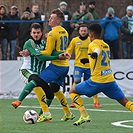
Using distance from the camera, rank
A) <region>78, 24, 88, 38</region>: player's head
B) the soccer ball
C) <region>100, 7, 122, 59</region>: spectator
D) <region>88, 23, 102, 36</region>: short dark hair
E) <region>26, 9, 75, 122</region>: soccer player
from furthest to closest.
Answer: <region>100, 7, 122, 59</region>: spectator → <region>78, 24, 88, 38</region>: player's head → <region>26, 9, 75, 122</region>: soccer player → the soccer ball → <region>88, 23, 102, 36</region>: short dark hair

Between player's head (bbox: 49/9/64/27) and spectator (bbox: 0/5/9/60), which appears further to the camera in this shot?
spectator (bbox: 0/5/9/60)

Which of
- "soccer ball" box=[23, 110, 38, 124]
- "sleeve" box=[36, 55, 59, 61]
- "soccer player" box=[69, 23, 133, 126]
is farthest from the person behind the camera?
"sleeve" box=[36, 55, 59, 61]

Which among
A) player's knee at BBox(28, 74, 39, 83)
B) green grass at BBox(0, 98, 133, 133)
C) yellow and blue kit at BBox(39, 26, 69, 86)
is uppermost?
yellow and blue kit at BBox(39, 26, 69, 86)

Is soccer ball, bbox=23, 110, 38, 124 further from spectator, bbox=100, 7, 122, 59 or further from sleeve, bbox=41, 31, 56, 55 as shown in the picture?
spectator, bbox=100, 7, 122, 59

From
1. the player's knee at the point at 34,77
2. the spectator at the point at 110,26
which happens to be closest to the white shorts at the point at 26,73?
the player's knee at the point at 34,77

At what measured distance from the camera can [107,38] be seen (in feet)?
67.8

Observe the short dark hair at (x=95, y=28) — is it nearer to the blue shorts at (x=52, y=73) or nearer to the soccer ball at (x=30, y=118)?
the blue shorts at (x=52, y=73)

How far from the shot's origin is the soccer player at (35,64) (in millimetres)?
12281

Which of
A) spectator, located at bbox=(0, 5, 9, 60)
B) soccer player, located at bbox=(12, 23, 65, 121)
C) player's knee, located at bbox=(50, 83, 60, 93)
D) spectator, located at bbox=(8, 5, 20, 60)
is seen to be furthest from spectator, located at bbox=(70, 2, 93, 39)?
player's knee, located at bbox=(50, 83, 60, 93)

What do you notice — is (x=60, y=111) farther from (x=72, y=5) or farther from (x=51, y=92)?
(x=72, y=5)

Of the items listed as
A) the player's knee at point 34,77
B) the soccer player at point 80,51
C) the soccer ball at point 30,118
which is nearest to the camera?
the soccer ball at point 30,118

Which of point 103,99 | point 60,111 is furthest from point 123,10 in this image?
point 60,111

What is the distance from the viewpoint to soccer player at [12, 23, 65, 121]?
12281mm

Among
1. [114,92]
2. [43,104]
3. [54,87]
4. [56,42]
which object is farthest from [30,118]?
[56,42]
